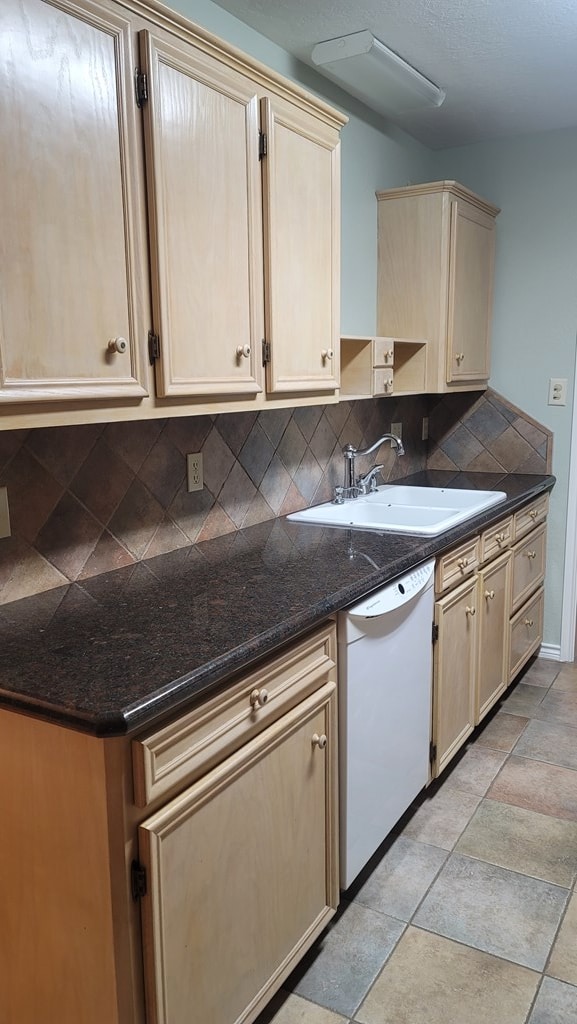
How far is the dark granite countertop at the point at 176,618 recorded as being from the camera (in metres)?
1.17

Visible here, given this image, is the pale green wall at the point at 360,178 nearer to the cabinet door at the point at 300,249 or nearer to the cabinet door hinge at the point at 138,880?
the cabinet door at the point at 300,249

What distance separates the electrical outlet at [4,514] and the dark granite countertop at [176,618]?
0.16 meters

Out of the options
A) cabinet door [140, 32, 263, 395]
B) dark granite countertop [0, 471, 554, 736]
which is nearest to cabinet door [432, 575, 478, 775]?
dark granite countertop [0, 471, 554, 736]

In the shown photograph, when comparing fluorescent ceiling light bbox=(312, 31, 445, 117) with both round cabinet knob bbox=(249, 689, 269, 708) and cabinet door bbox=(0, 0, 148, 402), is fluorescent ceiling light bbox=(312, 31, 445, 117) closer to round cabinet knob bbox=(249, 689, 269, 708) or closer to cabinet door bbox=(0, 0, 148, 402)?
cabinet door bbox=(0, 0, 148, 402)

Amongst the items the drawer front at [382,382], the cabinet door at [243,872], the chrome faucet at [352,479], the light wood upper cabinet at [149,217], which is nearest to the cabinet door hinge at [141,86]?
the light wood upper cabinet at [149,217]

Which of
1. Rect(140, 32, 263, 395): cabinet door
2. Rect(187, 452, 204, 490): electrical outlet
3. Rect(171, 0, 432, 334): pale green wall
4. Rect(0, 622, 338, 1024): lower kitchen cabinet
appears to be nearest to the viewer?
Rect(0, 622, 338, 1024): lower kitchen cabinet

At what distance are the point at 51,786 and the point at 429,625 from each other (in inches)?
51.2

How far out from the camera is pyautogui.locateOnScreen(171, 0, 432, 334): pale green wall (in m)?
2.79

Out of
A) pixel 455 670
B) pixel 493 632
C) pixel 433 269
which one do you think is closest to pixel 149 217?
pixel 455 670

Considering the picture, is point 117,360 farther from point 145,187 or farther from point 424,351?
point 424,351

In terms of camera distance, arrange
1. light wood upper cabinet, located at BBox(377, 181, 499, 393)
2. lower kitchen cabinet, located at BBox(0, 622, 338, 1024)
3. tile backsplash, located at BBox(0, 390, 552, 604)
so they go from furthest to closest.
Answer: light wood upper cabinet, located at BBox(377, 181, 499, 393), tile backsplash, located at BBox(0, 390, 552, 604), lower kitchen cabinet, located at BBox(0, 622, 338, 1024)

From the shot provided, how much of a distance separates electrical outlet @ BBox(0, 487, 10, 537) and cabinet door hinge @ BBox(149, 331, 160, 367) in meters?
0.42

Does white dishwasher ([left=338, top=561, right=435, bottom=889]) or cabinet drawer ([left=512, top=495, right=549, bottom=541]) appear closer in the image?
white dishwasher ([left=338, top=561, right=435, bottom=889])

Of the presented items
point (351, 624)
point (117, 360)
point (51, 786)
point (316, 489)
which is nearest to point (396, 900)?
point (351, 624)
